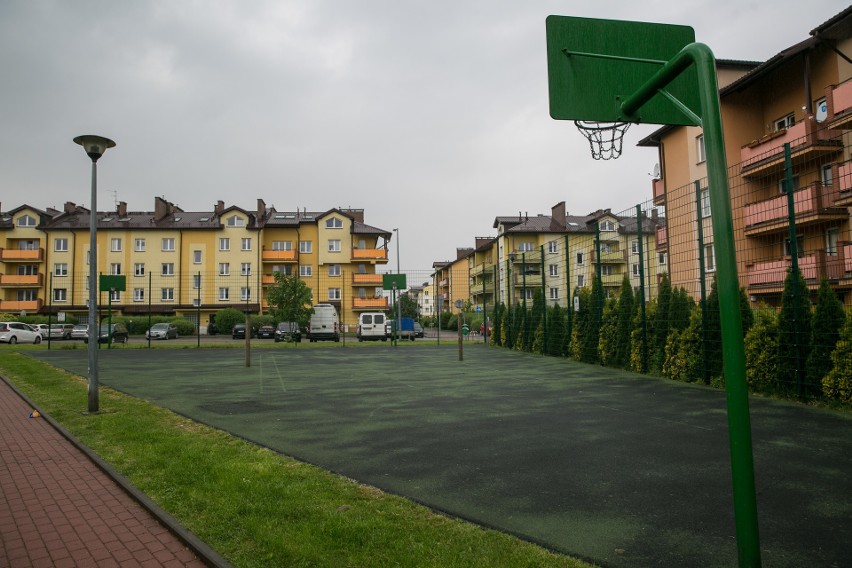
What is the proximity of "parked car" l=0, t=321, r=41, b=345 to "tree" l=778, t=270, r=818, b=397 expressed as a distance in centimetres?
3953

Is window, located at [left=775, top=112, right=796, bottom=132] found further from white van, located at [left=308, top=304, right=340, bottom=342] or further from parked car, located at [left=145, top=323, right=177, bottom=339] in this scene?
parked car, located at [left=145, top=323, right=177, bottom=339]

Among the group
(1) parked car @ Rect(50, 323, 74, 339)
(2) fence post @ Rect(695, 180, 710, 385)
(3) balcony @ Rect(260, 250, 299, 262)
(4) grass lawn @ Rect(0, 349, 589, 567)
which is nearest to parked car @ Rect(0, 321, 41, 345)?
(1) parked car @ Rect(50, 323, 74, 339)

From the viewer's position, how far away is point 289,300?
30719 millimetres

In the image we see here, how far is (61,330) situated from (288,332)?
20.8 m

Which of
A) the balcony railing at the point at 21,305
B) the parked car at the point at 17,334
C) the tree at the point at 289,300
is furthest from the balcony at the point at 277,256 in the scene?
the tree at the point at 289,300

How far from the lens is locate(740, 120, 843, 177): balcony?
691 inches

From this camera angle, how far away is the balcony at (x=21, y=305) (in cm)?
5103

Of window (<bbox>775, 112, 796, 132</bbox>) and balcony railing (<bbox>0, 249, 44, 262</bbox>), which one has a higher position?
window (<bbox>775, 112, 796, 132</bbox>)

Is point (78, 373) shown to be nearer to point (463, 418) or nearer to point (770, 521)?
point (463, 418)

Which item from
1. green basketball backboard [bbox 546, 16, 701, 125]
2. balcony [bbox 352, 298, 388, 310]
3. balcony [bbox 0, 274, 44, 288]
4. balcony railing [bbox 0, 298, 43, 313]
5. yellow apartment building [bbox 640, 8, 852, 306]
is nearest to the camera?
green basketball backboard [bbox 546, 16, 701, 125]

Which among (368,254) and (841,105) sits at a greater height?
(368,254)

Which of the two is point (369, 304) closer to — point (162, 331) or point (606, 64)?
point (162, 331)

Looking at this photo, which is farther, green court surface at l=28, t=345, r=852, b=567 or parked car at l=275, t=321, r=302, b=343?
parked car at l=275, t=321, r=302, b=343

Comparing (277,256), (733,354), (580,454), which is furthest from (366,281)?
(733,354)
